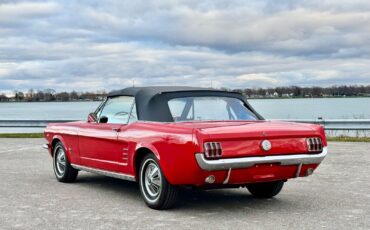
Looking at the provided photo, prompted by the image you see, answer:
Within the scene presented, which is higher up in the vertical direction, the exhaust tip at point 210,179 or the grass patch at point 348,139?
the exhaust tip at point 210,179

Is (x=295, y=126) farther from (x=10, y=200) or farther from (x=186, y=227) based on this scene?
(x=10, y=200)

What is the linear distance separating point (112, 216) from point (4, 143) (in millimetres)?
12111

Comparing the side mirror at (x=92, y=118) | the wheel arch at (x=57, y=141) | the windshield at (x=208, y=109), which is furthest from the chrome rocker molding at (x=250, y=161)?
the wheel arch at (x=57, y=141)

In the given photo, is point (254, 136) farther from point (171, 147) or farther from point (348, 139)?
point (348, 139)

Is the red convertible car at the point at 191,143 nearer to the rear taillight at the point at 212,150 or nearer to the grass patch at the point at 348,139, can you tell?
the rear taillight at the point at 212,150

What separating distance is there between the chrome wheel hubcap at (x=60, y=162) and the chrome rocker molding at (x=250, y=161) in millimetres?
3854

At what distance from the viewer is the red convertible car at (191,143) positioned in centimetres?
638

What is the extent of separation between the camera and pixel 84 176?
10.2 metres

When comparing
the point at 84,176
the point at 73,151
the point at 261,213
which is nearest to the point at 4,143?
the point at 84,176

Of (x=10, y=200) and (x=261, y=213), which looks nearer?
(x=261, y=213)

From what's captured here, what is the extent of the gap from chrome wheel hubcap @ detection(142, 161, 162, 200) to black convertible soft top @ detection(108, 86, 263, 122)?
0.58 m

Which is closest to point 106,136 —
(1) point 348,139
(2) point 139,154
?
(2) point 139,154

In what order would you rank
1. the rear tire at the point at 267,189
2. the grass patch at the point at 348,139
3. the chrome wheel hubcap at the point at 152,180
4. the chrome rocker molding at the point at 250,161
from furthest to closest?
the grass patch at the point at 348,139, the rear tire at the point at 267,189, the chrome wheel hubcap at the point at 152,180, the chrome rocker molding at the point at 250,161

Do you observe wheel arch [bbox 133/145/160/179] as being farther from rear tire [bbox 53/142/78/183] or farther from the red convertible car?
rear tire [bbox 53/142/78/183]
